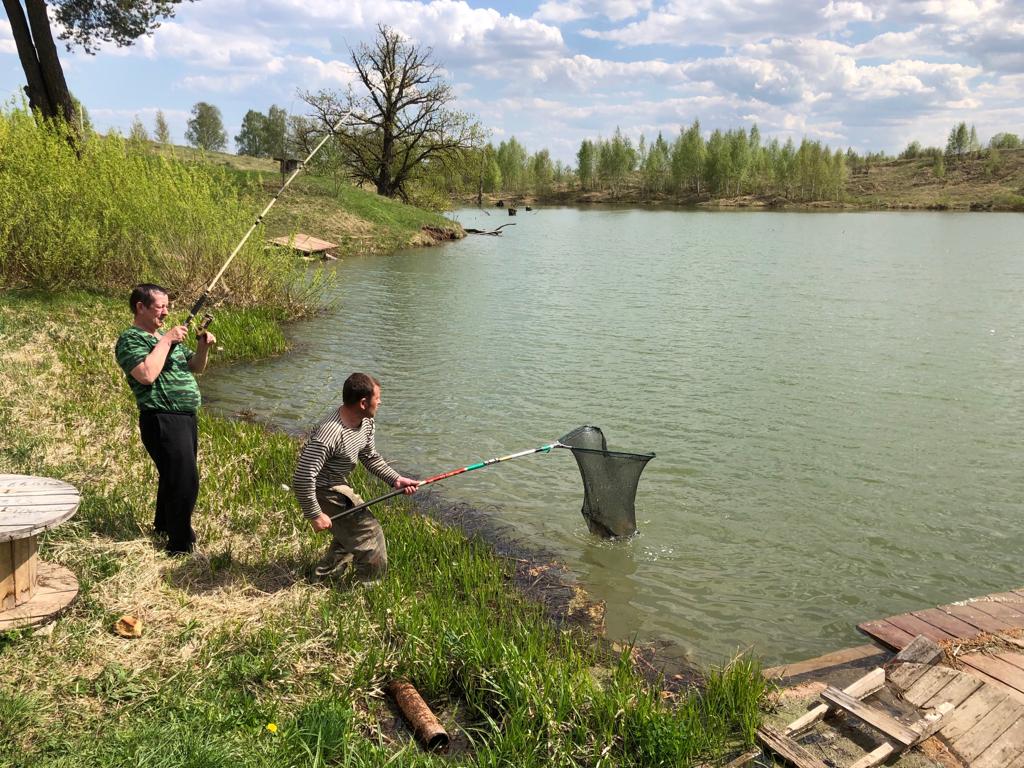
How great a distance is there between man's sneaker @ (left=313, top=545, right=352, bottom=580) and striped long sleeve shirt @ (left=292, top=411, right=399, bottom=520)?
52 cm

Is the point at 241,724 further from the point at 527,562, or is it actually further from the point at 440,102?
the point at 440,102

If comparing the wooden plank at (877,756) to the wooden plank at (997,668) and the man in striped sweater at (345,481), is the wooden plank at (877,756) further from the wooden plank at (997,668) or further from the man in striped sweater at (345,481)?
the man in striped sweater at (345,481)

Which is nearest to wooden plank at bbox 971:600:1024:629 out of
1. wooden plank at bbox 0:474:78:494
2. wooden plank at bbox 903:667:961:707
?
wooden plank at bbox 903:667:961:707

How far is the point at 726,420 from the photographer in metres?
11.6

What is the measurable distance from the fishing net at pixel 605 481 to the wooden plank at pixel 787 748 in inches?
104

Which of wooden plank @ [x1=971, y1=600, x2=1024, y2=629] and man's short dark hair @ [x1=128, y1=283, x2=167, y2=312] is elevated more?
man's short dark hair @ [x1=128, y1=283, x2=167, y2=312]

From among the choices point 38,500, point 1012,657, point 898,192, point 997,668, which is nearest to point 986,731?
point 997,668

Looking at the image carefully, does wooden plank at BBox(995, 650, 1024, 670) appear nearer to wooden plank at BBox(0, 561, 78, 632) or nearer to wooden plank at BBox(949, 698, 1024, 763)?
wooden plank at BBox(949, 698, 1024, 763)

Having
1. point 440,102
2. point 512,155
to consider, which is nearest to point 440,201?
point 440,102

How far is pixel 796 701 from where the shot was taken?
16.2 feet

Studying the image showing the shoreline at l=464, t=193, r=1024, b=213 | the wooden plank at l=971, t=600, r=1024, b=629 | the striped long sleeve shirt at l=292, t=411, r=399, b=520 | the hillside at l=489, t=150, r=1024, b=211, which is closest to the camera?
the striped long sleeve shirt at l=292, t=411, r=399, b=520

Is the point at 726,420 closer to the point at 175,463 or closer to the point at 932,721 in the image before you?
the point at 932,721

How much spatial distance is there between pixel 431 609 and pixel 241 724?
162 centimetres

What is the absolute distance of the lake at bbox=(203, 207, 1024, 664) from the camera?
708 centimetres
